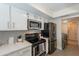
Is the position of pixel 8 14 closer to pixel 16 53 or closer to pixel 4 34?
pixel 4 34

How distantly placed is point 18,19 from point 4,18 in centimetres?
48

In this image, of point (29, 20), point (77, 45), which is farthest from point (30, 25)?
point (77, 45)

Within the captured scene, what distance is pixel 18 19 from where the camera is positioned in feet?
7.67

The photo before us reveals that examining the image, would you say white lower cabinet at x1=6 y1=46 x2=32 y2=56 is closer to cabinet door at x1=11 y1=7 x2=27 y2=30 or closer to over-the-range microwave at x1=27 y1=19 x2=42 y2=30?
cabinet door at x1=11 y1=7 x2=27 y2=30

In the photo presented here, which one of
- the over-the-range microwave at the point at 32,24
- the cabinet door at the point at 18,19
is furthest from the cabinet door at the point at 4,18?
the over-the-range microwave at the point at 32,24

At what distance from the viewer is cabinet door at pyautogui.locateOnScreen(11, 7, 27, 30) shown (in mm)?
2143

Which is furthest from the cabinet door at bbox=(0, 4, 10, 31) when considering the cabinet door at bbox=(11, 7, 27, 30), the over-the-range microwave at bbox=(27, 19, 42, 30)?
the over-the-range microwave at bbox=(27, 19, 42, 30)

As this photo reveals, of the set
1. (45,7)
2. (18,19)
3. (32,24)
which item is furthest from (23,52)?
(45,7)

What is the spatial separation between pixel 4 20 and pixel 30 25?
Result: 43.7 inches

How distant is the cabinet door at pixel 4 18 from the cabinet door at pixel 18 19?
0.52ft

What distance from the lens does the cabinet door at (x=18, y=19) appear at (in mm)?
2143

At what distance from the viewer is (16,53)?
1.83 m

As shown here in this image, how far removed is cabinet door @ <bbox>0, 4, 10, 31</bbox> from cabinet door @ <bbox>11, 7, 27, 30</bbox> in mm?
160

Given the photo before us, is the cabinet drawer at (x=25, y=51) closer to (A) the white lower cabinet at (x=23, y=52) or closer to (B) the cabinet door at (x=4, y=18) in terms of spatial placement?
(A) the white lower cabinet at (x=23, y=52)
